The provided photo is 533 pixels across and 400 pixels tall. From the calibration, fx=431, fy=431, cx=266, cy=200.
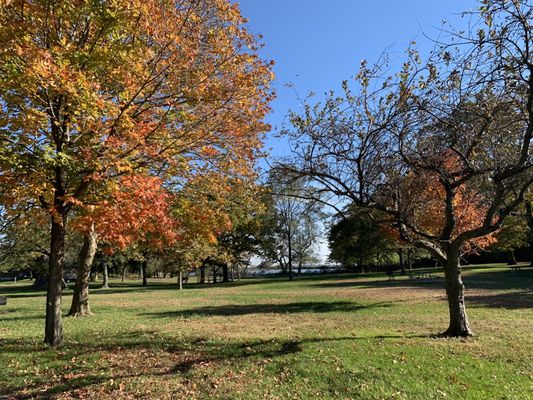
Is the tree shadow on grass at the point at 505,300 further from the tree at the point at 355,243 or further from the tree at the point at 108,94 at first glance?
the tree at the point at 355,243

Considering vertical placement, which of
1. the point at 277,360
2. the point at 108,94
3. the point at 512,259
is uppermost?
the point at 108,94

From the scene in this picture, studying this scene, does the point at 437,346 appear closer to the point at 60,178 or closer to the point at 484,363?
the point at 484,363

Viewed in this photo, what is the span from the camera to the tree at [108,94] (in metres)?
7.24

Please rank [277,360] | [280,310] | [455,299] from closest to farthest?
[277,360] < [455,299] < [280,310]

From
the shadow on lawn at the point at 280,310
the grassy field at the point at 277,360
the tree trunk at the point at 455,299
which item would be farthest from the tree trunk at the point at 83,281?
the tree trunk at the point at 455,299

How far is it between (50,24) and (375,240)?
144ft

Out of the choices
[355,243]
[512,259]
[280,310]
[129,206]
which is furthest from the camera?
[355,243]

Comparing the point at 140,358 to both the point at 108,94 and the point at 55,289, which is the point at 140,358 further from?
the point at 108,94

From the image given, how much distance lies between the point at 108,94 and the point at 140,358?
542cm

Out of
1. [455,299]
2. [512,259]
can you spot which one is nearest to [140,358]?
[455,299]

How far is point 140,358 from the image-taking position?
27.9ft

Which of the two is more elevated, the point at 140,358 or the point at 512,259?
the point at 512,259

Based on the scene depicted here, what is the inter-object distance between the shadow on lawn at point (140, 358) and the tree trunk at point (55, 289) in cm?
33

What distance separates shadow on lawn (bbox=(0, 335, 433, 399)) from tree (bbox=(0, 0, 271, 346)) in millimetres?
1105
